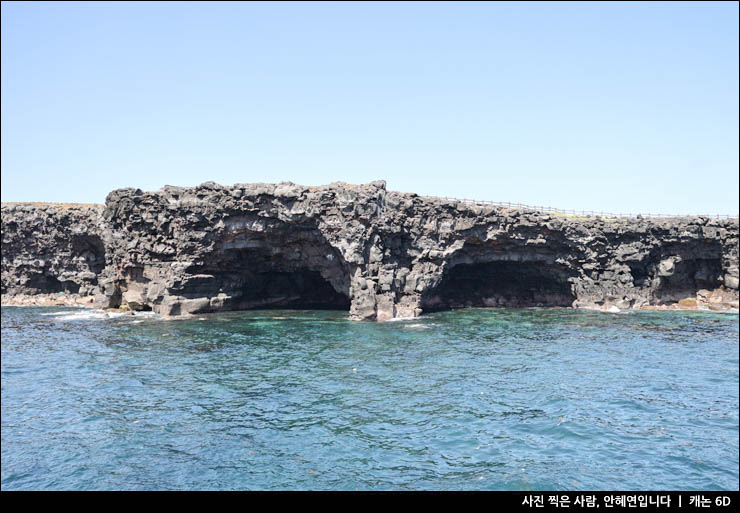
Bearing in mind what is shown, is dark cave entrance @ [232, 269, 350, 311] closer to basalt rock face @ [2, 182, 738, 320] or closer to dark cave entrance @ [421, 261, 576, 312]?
basalt rock face @ [2, 182, 738, 320]

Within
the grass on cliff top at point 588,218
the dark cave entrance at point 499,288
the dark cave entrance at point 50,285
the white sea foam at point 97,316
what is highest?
the grass on cliff top at point 588,218

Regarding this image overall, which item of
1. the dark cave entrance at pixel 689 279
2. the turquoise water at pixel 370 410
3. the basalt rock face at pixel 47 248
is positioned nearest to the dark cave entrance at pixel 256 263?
the turquoise water at pixel 370 410

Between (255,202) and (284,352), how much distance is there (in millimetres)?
21293

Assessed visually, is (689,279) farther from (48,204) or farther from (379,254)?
(48,204)

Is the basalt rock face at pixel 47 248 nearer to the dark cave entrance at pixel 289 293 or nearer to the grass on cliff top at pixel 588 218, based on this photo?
the dark cave entrance at pixel 289 293

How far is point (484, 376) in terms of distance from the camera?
32500 millimetres

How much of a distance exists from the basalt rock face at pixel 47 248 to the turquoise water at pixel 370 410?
3188cm

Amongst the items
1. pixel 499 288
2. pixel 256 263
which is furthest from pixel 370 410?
pixel 499 288

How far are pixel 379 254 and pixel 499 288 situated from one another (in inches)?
898

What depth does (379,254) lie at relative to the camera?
182 feet

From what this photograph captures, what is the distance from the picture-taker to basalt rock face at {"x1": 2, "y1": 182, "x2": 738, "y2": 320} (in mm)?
55438

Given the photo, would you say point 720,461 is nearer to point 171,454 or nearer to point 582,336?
point 171,454

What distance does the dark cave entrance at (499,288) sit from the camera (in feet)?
226
